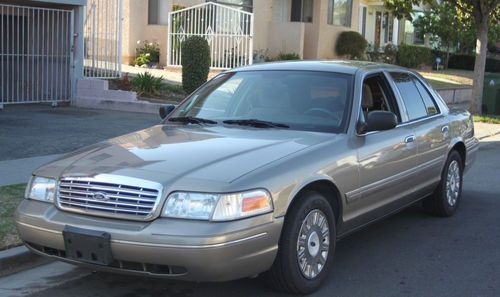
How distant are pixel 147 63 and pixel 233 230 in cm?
1888

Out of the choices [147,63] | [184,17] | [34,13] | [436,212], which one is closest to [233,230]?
[436,212]

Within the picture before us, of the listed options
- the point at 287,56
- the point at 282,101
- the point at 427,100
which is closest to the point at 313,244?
the point at 282,101

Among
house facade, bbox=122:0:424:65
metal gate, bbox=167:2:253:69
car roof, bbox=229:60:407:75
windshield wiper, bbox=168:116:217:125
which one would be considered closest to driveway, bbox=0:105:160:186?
windshield wiper, bbox=168:116:217:125

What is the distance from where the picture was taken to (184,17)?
20531 mm

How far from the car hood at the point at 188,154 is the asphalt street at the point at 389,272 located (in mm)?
992

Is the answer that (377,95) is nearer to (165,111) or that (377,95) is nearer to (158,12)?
(165,111)

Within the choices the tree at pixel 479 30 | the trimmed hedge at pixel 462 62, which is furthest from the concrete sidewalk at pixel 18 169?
the trimmed hedge at pixel 462 62

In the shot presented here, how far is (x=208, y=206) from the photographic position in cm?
400

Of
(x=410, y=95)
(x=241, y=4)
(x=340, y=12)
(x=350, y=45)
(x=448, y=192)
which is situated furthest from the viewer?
(x=340, y=12)

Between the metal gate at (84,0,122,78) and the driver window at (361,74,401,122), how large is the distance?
11796mm

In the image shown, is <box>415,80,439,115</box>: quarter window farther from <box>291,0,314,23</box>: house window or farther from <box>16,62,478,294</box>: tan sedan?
<box>291,0,314,23</box>: house window

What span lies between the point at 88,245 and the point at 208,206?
0.82 meters

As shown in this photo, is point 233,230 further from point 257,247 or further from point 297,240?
point 297,240

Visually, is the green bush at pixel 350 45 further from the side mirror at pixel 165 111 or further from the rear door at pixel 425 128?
the side mirror at pixel 165 111
